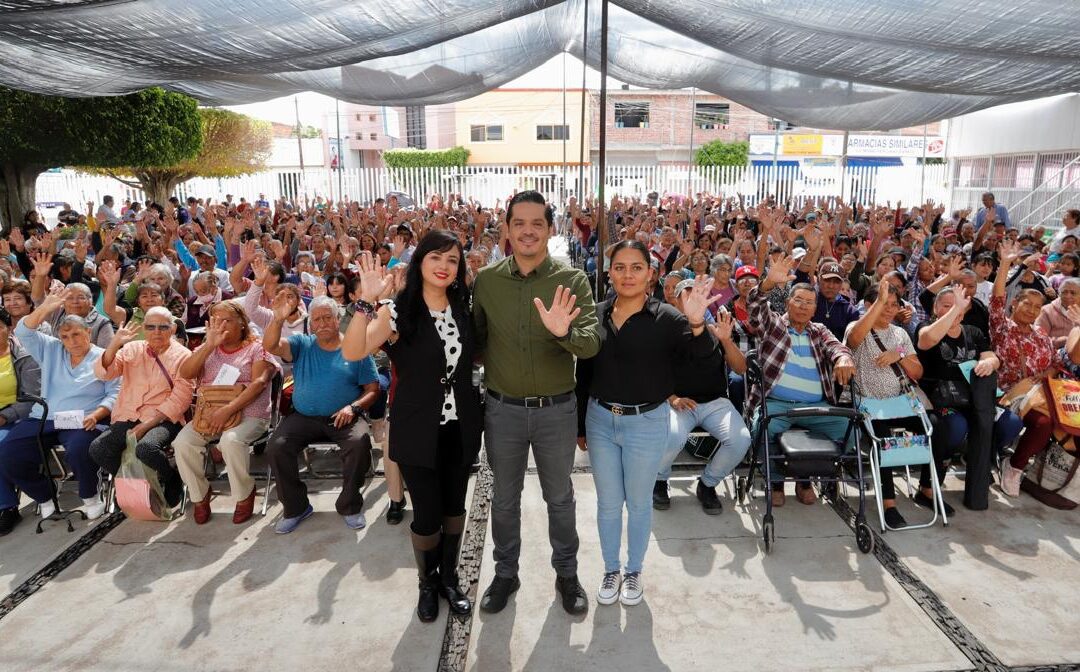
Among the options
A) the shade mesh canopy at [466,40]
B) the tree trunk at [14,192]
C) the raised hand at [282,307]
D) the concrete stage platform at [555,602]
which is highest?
the shade mesh canopy at [466,40]

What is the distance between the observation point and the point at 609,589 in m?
3.01

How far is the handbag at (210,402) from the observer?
389cm

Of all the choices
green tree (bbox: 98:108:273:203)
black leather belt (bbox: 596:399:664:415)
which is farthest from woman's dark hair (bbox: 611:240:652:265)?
green tree (bbox: 98:108:273:203)

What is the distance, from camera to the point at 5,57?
3.89 metres

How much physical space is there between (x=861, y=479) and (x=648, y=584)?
1.32 meters

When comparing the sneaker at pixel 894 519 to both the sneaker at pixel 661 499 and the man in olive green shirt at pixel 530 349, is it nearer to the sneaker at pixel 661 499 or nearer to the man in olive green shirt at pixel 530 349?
the sneaker at pixel 661 499

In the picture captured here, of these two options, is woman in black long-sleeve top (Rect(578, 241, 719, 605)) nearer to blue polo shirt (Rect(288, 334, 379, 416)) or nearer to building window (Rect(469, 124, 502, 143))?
blue polo shirt (Rect(288, 334, 379, 416))

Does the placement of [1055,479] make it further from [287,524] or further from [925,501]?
[287,524]

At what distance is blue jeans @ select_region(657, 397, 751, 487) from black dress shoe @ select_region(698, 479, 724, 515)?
0.04 meters

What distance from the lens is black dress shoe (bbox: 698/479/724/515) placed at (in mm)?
3881

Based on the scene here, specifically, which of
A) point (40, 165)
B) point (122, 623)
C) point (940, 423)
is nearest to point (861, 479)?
point (940, 423)

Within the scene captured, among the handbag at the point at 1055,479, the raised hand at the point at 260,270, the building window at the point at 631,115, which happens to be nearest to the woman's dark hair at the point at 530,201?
the raised hand at the point at 260,270

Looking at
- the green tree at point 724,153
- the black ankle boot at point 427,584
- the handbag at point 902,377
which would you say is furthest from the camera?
the green tree at point 724,153

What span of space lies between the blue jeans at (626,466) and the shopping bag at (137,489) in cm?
261
